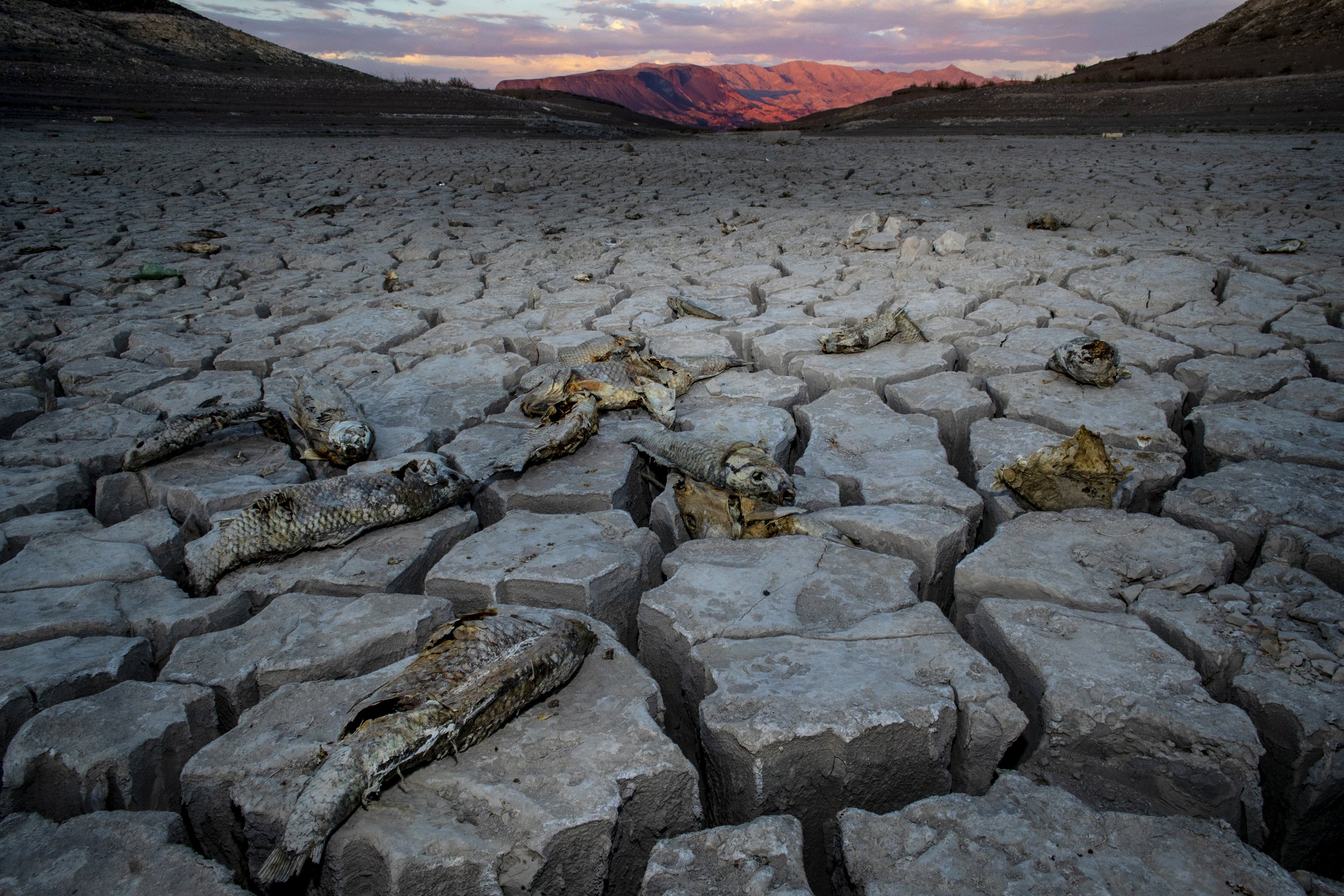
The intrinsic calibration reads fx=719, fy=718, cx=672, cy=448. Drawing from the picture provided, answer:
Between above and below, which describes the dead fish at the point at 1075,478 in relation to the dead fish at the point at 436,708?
above

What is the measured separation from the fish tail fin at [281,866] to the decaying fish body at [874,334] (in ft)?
9.22

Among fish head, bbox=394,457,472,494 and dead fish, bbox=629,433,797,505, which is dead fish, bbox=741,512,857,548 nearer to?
dead fish, bbox=629,433,797,505

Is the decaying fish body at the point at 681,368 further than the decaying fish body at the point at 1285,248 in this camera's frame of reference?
No

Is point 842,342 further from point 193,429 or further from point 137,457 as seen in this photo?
point 137,457

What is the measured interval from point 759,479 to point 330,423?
1.61 metres

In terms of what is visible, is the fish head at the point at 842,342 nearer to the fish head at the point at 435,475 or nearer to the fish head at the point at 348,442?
the fish head at the point at 435,475

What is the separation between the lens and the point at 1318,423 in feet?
8.30

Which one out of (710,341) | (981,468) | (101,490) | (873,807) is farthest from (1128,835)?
(101,490)

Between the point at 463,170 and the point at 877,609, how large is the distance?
8.79 meters

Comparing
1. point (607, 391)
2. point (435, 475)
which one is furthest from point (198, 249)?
point (435, 475)

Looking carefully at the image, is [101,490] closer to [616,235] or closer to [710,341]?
[710,341]

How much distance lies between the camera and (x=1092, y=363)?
2.84 meters

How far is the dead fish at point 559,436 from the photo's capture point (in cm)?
245

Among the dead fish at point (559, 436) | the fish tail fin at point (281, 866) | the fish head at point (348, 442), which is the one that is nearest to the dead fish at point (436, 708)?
the fish tail fin at point (281, 866)
